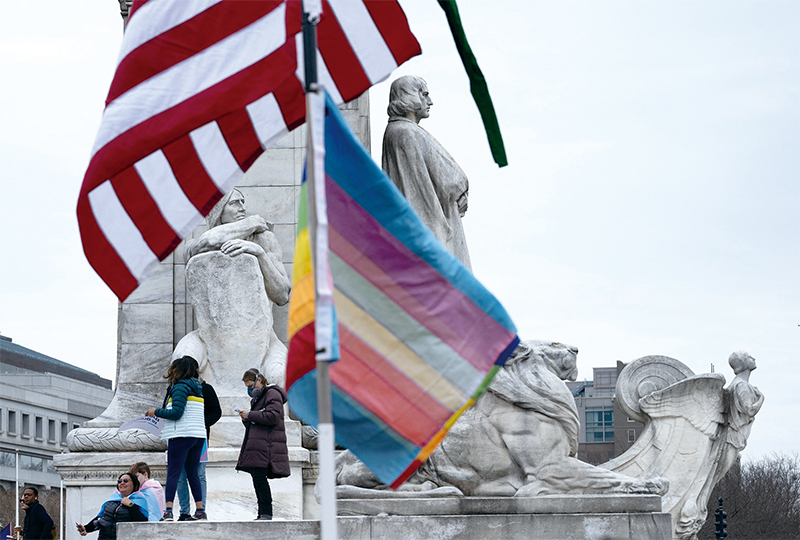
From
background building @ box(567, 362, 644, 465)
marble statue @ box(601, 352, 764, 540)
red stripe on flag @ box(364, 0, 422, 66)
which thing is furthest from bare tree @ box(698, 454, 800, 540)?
red stripe on flag @ box(364, 0, 422, 66)

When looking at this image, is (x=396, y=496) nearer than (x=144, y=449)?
Yes

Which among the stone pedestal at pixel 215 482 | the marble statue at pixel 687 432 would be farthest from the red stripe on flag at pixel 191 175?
the marble statue at pixel 687 432

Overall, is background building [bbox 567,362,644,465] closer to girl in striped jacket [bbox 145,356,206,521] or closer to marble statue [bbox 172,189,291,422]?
marble statue [bbox 172,189,291,422]

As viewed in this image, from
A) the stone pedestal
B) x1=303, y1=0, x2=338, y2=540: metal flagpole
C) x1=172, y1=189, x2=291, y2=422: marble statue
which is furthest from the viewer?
x1=172, y1=189, x2=291, y2=422: marble statue

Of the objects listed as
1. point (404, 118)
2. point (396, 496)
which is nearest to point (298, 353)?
point (396, 496)

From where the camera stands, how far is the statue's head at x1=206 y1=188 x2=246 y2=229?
49.6 feet

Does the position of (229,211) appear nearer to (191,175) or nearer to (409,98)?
(409,98)

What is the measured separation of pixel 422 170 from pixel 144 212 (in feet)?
18.8

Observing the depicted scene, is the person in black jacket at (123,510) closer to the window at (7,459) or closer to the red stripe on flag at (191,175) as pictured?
the red stripe on flag at (191,175)

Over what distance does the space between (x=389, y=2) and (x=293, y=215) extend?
8.60 m

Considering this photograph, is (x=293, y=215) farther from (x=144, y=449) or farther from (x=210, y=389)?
(x=210, y=389)

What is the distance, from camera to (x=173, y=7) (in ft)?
23.0

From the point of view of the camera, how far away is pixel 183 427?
459 inches

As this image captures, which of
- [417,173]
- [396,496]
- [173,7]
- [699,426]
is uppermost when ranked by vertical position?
[417,173]
